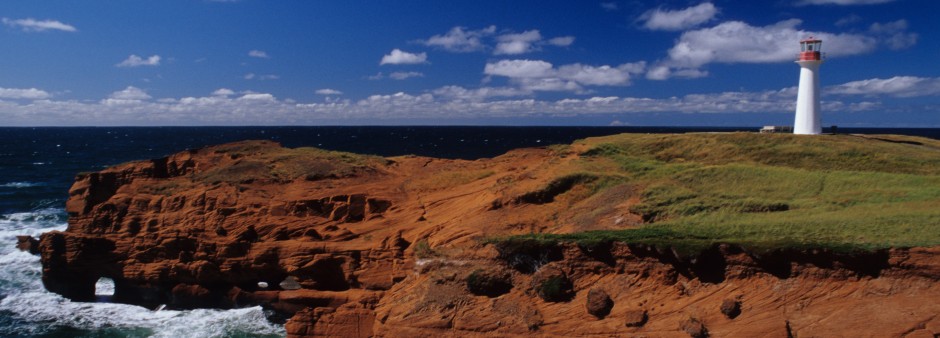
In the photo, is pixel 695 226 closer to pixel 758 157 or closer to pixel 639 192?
pixel 639 192

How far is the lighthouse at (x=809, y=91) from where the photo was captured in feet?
119

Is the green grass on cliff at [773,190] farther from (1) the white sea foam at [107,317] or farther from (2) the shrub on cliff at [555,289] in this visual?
(1) the white sea foam at [107,317]

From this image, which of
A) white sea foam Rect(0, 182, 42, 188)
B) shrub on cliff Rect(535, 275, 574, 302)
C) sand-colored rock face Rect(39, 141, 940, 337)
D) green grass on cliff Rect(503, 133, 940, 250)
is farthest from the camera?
white sea foam Rect(0, 182, 42, 188)

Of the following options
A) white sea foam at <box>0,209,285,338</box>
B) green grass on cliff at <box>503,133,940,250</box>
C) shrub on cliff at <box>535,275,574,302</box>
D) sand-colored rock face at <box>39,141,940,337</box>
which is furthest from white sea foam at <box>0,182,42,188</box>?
shrub on cliff at <box>535,275,574,302</box>

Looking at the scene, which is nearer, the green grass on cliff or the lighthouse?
the green grass on cliff

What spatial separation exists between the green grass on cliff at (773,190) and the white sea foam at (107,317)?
487 inches

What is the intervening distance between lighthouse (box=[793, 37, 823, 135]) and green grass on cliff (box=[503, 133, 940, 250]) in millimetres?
3079

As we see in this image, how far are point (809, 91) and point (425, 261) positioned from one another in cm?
2918

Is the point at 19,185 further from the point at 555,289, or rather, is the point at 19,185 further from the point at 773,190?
the point at 773,190

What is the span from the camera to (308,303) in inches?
851

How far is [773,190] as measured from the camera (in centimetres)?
2264

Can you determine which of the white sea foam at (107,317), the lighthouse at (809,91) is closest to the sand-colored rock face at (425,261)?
the white sea foam at (107,317)

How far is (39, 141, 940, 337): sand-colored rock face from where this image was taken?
14.6m

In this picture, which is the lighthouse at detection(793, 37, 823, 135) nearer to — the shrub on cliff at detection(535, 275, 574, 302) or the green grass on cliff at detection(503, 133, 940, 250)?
the green grass on cliff at detection(503, 133, 940, 250)
